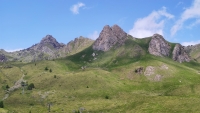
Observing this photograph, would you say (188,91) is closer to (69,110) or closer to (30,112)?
(69,110)

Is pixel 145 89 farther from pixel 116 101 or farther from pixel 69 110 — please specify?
pixel 69 110

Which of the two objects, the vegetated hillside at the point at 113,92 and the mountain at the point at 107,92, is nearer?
the vegetated hillside at the point at 113,92

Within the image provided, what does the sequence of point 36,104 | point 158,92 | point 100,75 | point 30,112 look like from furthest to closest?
point 100,75, point 158,92, point 36,104, point 30,112

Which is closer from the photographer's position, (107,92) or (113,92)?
(107,92)

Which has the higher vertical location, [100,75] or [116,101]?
[100,75]

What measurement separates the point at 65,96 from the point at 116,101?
33965 mm

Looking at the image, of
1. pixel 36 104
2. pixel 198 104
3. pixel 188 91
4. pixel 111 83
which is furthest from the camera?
pixel 111 83

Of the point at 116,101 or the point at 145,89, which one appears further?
the point at 145,89

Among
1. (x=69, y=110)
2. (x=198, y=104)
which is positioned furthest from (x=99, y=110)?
(x=198, y=104)

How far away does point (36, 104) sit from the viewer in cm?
12662

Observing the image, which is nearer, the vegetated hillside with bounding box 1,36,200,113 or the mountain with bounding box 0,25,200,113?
the vegetated hillside with bounding box 1,36,200,113

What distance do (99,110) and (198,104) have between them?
153 ft

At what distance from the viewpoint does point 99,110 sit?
111750 millimetres

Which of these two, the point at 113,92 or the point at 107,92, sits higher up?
the point at 107,92
